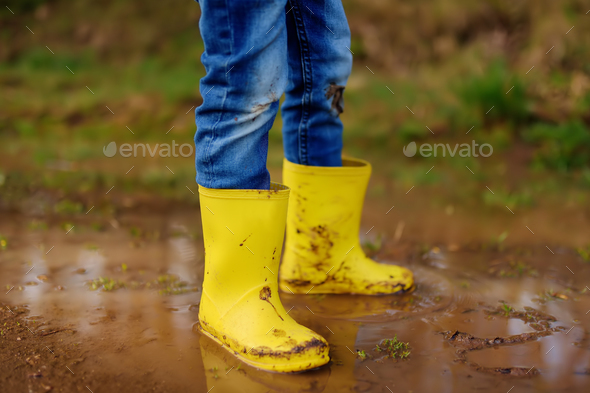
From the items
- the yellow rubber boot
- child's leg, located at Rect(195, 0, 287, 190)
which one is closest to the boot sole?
the yellow rubber boot

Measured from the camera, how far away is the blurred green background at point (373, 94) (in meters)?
2.76

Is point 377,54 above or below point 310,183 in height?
above

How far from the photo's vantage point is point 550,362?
1119 millimetres

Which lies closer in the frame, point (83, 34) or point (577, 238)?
point (577, 238)

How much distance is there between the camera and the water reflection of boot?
3.30ft

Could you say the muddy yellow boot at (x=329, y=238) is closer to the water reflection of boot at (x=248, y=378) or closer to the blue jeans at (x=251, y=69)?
the blue jeans at (x=251, y=69)

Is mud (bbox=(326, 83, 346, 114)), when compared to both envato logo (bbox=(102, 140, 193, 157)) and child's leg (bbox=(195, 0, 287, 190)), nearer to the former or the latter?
child's leg (bbox=(195, 0, 287, 190))

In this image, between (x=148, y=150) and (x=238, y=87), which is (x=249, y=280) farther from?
(x=148, y=150)

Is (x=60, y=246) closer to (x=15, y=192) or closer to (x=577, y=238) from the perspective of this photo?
(x=15, y=192)

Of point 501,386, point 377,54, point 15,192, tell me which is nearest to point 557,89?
point 377,54

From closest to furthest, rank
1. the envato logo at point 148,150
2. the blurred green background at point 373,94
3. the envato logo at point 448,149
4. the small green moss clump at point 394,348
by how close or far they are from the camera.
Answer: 1. the small green moss clump at point 394,348
2. the blurred green background at point 373,94
3. the envato logo at point 448,149
4. the envato logo at point 148,150

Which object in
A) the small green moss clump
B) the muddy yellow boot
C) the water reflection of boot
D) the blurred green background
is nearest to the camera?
the water reflection of boot

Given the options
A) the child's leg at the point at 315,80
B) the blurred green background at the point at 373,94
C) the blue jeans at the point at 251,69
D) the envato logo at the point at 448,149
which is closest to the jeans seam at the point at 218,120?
the blue jeans at the point at 251,69

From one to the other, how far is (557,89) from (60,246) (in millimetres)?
3021
